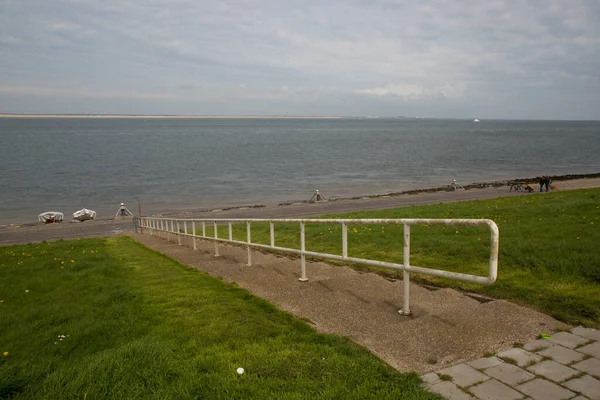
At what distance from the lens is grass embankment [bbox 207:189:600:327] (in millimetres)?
5082

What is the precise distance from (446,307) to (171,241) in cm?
1372

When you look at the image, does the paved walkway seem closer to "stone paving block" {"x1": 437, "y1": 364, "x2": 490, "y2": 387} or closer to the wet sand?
"stone paving block" {"x1": 437, "y1": 364, "x2": 490, "y2": 387}

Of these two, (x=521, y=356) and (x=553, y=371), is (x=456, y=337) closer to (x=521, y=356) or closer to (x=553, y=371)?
(x=521, y=356)

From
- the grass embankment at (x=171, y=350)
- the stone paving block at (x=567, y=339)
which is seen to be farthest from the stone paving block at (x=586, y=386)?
the grass embankment at (x=171, y=350)

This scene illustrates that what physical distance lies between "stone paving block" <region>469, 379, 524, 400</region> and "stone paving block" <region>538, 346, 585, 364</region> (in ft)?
2.29

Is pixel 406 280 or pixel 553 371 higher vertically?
pixel 406 280

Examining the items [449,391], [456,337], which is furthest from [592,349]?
[449,391]

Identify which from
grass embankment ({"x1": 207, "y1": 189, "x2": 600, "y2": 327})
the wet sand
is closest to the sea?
the wet sand

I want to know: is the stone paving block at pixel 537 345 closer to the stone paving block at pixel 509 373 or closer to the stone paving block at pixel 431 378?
the stone paving block at pixel 509 373

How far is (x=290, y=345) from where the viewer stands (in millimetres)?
3992

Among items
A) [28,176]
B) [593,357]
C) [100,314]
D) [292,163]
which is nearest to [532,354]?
[593,357]

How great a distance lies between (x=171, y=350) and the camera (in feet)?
12.8

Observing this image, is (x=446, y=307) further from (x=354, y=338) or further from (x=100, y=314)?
(x=100, y=314)

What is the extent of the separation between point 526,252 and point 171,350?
5709 millimetres
